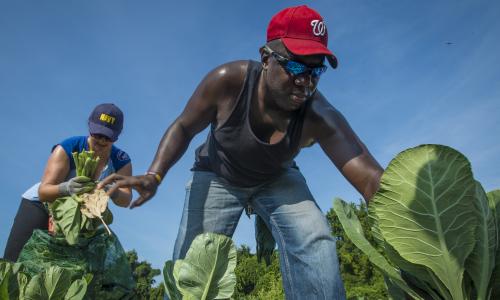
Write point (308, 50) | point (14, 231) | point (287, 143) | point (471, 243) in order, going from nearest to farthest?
point (471, 243)
point (308, 50)
point (287, 143)
point (14, 231)

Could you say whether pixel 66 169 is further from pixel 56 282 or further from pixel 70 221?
pixel 56 282

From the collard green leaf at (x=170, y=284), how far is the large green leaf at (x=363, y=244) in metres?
0.62

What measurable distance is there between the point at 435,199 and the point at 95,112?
3.17m

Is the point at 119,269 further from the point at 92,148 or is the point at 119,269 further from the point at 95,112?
the point at 95,112

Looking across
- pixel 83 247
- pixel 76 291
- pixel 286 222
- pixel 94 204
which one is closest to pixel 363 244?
pixel 76 291

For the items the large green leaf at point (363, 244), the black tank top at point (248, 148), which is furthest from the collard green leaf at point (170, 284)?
the black tank top at point (248, 148)

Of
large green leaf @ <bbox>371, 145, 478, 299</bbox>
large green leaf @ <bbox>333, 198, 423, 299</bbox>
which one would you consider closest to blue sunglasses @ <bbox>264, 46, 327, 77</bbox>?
large green leaf @ <bbox>333, 198, 423, 299</bbox>

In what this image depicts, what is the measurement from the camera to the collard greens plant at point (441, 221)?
1388 mm

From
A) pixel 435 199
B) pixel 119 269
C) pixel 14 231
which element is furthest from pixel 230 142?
pixel 14 231

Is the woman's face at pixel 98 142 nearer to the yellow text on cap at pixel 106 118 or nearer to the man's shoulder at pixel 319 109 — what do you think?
the yellow text on cap at pixel 106 118

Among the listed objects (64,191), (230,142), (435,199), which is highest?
(230,142)

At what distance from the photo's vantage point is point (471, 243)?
4.55 feet

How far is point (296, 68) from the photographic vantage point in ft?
8.87

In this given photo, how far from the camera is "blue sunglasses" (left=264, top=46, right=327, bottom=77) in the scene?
2.70 meters
